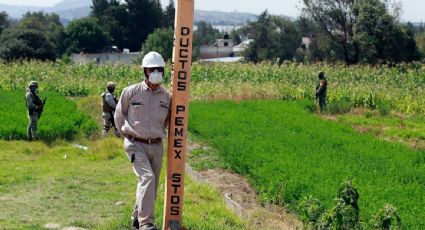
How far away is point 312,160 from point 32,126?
7.24 metres

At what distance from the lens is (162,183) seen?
36.3 ft

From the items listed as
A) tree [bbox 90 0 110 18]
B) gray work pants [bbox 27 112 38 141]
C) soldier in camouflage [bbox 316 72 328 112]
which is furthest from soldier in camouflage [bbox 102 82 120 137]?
tree [bbox 90 0 110 18]

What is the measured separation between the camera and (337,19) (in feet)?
179

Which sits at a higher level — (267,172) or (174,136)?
(174,136)

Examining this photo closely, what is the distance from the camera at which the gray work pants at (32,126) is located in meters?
15.8

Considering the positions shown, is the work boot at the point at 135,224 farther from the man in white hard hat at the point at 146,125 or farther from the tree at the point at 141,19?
the tree at the point at 141,19

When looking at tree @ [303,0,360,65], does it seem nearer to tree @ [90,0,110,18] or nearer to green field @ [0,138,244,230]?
tree @ [90,0,110,18]

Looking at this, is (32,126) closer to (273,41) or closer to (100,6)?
(273,41)

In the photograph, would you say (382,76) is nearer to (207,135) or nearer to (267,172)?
(207,135)

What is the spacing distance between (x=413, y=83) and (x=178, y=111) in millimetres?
25923

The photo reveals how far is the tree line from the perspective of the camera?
160 feet

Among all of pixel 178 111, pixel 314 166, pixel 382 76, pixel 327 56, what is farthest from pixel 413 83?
pixel 327 56

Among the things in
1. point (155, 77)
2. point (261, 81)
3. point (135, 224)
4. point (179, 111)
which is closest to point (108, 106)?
point (135, 224)

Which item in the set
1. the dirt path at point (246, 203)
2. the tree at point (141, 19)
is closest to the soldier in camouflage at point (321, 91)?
the dirt path at point (246, 203)
